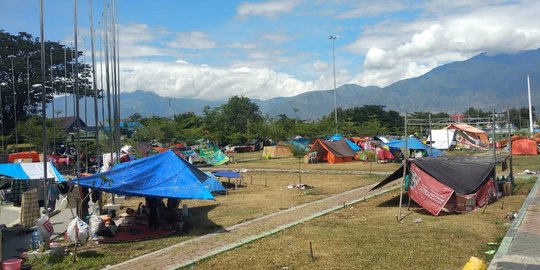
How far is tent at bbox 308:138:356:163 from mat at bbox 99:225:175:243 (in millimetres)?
23982

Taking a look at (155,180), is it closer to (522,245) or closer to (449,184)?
(449,184)

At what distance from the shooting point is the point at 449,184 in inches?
538

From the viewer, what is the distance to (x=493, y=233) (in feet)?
34.3

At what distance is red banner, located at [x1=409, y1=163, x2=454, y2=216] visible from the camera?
1323 centimetres

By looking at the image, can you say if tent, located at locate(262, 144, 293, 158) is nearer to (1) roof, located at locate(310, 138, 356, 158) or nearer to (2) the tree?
(1) roof, located at locate(310, 138, 356, 158)

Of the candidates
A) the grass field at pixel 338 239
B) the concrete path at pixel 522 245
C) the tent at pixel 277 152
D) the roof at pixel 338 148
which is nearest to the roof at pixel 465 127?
the tent at pixel 277 152

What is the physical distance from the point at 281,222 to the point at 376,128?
5038 centimetres

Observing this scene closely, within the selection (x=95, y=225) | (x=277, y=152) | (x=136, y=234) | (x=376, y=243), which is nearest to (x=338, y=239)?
(x=376, y=243)

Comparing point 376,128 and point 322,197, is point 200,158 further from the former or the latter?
point 376,128

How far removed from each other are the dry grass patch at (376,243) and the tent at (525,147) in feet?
87.7

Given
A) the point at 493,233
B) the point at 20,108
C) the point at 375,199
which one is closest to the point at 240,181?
the point at 375,199

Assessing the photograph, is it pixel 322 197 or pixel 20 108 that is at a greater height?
pixel 20 108

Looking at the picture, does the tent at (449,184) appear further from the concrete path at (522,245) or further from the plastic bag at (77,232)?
the plastic bag at (77,232)

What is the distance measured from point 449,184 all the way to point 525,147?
27678mm
